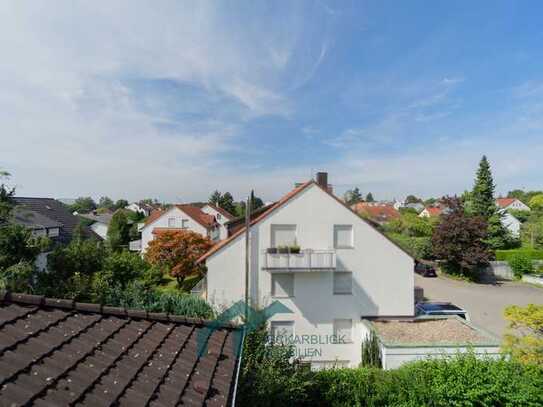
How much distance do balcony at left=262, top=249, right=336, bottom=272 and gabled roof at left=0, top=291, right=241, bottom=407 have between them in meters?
9.29

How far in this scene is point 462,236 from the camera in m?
25.2

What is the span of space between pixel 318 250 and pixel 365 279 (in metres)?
2.67

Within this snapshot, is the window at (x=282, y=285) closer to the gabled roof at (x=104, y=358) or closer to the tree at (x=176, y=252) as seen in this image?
the gabled roof at (x=104, y=358)

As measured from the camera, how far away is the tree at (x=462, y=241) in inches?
979

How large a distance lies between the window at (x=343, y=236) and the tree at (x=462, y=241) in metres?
15.8

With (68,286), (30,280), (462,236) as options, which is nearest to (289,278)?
(68,286)

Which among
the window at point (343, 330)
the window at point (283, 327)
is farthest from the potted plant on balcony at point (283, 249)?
the window at point (343, 330)

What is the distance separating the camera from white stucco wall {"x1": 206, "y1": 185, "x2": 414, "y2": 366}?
13984 millimetres

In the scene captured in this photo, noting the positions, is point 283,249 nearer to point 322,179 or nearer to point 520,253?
point 322,179

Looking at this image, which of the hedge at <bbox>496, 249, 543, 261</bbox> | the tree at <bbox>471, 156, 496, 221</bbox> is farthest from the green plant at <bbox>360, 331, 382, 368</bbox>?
the tree at <bbox>471, 156, 496, 221</bbox>

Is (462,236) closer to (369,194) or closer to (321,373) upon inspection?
(321,373)

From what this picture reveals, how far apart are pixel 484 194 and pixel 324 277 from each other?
30831 mm

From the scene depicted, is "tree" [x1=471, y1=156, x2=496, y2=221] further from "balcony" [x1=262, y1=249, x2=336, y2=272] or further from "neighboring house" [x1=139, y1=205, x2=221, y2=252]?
"neighboring house" [x1=139, y1=205, x2=221, y2=252]

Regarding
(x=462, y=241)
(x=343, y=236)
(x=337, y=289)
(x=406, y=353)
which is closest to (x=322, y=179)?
(x=343, y=236)
